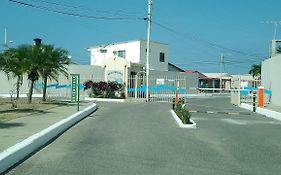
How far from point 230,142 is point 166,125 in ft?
15.5

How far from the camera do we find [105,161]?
366 inches

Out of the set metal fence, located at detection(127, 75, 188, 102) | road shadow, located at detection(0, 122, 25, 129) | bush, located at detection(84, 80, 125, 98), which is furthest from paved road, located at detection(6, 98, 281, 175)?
metal fence, located at detection(127, 75, 188, 102)

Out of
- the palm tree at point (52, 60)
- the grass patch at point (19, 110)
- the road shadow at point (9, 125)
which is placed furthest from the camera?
the palm tree at point (52, 60)

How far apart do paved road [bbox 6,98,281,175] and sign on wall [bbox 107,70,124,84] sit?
23.3 metres

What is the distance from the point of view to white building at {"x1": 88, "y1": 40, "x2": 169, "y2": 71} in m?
A: 63.8

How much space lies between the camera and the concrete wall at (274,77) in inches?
1151

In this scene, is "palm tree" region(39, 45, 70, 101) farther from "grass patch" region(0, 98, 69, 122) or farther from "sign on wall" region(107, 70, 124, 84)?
"sign on wall" region(107, 70, 124, 84)

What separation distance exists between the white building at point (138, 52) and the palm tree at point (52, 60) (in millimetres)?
34132

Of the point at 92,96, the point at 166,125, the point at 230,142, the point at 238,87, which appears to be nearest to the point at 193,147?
the point at 230,142

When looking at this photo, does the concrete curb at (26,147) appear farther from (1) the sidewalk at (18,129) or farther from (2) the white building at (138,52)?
(2) the white building at (138,52)

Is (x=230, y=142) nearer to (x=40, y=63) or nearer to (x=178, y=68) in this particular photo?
(x=40, y=63)

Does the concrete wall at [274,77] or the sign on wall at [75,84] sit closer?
the sign on wall at [75,84]

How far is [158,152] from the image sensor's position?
1049 centimetres

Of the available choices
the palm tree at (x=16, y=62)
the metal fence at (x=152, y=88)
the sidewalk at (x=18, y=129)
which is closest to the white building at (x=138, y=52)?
the metal fence at (x=152, y=88)
